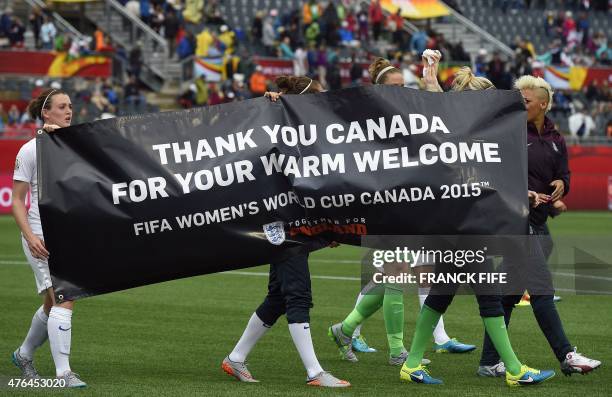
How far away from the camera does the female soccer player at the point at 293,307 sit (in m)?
8.41

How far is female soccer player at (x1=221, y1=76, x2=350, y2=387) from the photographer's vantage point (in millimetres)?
8414

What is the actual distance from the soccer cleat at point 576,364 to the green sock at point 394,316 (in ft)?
4.58

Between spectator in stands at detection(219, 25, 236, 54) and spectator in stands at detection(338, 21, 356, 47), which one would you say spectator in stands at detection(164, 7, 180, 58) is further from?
spectator in stands at detection(338, 21, 356, 47)

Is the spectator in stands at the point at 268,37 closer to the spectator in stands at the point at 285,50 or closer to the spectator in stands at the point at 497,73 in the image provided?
the spectator in stands at the point at 285,50

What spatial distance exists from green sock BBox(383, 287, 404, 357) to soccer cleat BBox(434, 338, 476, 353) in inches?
31.5

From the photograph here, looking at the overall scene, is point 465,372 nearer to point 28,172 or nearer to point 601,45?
point 28,172

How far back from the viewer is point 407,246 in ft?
27.9

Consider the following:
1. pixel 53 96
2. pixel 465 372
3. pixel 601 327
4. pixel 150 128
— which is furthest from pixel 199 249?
pixel 601 327

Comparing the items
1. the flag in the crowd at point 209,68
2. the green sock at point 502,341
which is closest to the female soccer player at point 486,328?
the green sock at point 502,341

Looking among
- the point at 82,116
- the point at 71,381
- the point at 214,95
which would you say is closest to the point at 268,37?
the point at 214,95

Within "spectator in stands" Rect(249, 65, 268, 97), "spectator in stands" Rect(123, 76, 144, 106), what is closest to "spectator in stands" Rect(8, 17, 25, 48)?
"spectator in stands" Rect(123, 76, 144, 106)

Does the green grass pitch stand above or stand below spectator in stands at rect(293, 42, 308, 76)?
above

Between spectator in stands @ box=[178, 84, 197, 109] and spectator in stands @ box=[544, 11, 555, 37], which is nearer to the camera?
spectator in stands @ box=[178, 84, 197, 109]

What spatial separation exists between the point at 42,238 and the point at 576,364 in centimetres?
364
